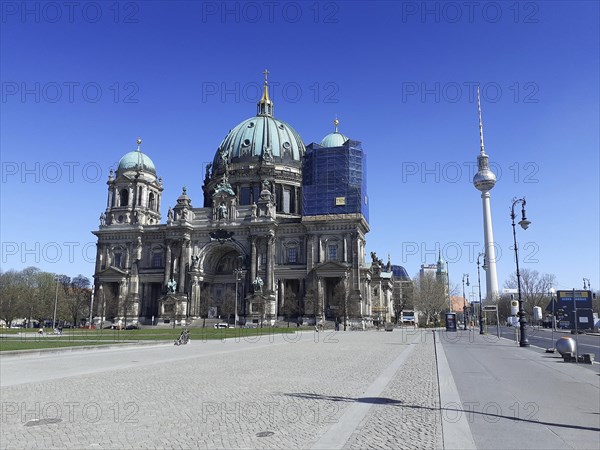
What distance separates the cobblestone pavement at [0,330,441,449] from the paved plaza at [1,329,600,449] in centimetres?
3

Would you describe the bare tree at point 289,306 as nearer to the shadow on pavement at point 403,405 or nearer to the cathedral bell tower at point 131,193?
the cathedral bell tower at point 131,193

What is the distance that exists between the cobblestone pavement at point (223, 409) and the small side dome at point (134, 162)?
82.6 meters

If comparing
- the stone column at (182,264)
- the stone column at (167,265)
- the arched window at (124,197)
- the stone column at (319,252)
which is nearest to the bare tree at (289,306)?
the stone column at (319,252)

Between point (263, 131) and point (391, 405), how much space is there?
97.5 meters

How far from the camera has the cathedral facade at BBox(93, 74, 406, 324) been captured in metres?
81.8

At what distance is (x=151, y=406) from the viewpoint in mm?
11195

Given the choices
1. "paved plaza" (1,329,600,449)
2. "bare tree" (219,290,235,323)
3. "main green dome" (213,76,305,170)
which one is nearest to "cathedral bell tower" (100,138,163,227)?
"main green dome" (213,76,305,170)

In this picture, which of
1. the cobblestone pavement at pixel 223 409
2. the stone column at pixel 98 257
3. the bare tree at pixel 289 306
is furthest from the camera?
the stone column at pixel 98 257

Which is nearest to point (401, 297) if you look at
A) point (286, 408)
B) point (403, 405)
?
point (403, 405)

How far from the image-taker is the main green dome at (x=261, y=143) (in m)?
103

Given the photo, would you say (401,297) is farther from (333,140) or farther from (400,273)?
(333,140)

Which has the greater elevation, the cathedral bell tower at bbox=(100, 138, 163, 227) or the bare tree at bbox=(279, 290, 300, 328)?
the cathedral bell tower at bbox=(100, 138, 163, 227)

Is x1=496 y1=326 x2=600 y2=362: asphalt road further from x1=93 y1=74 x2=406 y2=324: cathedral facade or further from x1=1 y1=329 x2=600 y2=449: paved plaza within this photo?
x1=93 y1=74 x2=406 y2=324: cathedral facade

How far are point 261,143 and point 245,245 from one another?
1019 inches
